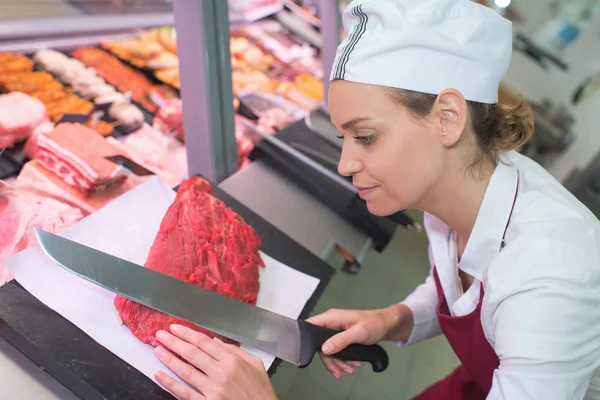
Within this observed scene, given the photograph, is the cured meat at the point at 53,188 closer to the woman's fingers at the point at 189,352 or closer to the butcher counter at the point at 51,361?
the butcher counter at the point at 51,361

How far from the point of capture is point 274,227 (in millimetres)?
1596

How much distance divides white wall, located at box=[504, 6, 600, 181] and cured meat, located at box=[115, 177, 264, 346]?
14.3 ft

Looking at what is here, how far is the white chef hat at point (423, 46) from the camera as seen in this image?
3.34ft

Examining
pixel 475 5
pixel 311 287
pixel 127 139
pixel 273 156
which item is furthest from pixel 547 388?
pixel 127 139

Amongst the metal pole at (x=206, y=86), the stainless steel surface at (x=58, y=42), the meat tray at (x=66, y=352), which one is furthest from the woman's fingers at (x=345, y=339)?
the stainless steel surface at (x=58, y=42)

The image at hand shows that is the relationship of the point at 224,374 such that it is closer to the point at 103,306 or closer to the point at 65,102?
the point at 103,306

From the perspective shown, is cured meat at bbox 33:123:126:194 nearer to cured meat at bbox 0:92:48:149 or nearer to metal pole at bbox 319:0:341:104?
cured meat at bbox 0:92:48:149

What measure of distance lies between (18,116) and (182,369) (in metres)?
0.98

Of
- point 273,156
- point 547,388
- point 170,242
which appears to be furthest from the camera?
point 273,156

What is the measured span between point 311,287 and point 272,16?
7.15 feet

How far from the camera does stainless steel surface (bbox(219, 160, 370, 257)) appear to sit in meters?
1.68

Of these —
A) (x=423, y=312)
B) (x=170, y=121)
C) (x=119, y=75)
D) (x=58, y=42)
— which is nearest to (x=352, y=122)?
(x=423, y=312)

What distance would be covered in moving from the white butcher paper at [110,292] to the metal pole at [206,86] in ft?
0.87

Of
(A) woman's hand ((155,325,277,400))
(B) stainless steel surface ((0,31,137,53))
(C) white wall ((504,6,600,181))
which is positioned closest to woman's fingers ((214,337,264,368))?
(A) woman's hand ((155,325,277,400))
